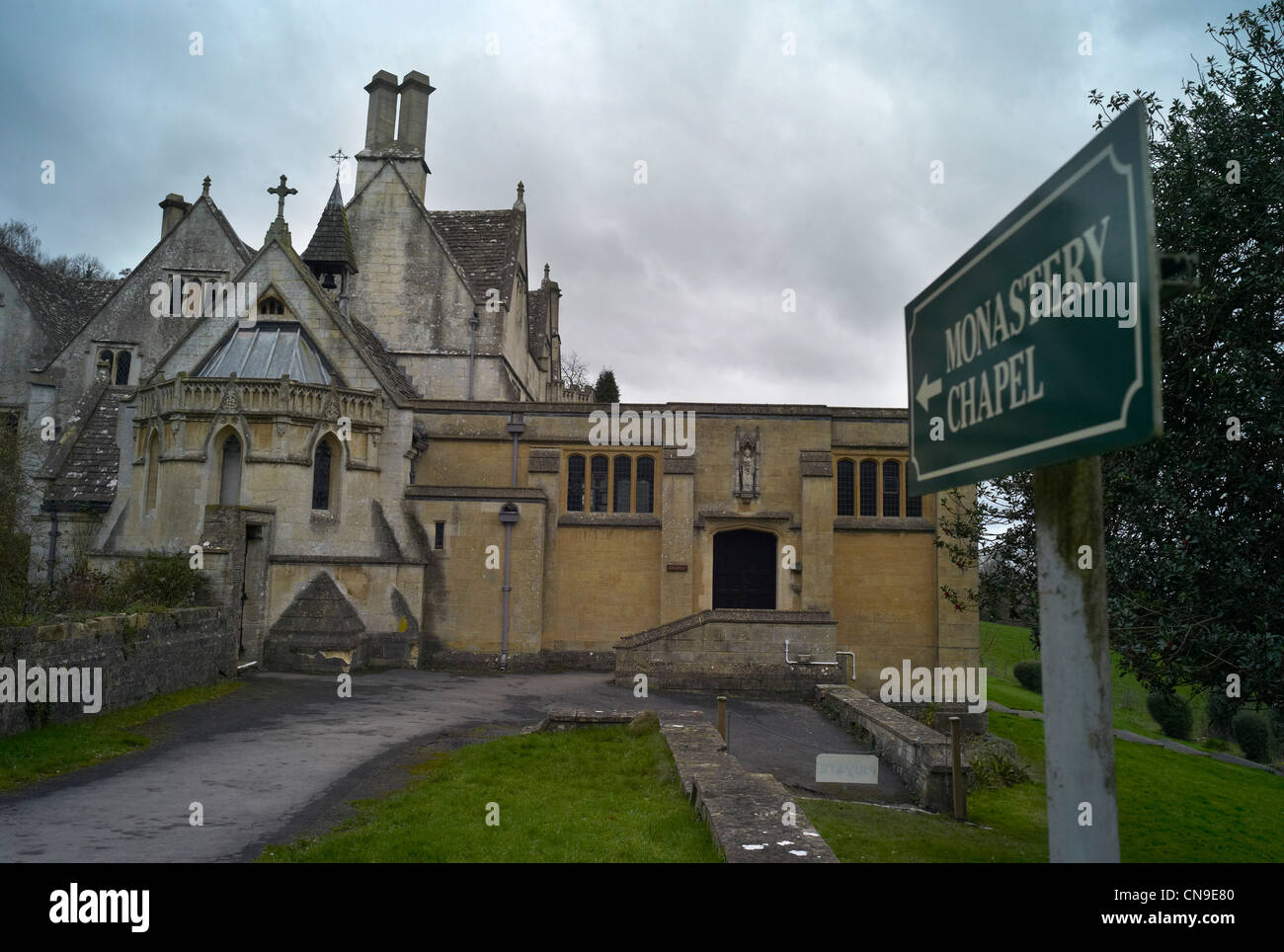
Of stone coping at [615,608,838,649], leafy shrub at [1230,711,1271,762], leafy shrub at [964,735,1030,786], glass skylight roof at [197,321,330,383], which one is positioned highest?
glass skylight roof at [197,321,330,383]

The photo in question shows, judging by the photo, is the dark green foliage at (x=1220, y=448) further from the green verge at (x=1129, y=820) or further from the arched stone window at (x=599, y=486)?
the arched stone window at (x=599, y=486)

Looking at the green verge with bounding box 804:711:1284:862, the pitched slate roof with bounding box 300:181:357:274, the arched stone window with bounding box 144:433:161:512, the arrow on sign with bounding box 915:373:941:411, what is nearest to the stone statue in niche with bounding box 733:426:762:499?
the green verge with bounding box 804:711:1284:862

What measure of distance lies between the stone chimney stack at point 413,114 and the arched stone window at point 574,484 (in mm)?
15842

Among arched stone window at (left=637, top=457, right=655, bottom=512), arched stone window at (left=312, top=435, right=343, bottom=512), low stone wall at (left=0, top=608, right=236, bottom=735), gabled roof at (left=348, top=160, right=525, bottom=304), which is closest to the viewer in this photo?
low stone wall at (left=0, top=608, right=236, bottom=735)

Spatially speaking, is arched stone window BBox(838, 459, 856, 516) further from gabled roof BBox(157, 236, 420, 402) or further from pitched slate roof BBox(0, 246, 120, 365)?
pitched slate roof BBox(0, 246, 120, 365)

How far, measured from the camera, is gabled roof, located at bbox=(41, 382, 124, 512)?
28469mm

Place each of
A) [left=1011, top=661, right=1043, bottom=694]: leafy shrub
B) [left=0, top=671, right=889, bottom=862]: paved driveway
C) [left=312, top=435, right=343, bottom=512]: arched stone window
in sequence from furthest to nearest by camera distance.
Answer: [left=1011, top=661, right=1043, bottom=694]: leafy shrub, [left=312, top=435, right=343, bottom=512]: arched stone window, [left=0, top=671, right=889, bottom=862]: paved driveway

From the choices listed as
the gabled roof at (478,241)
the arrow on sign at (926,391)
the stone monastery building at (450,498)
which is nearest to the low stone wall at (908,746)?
the stone monastery building at (450,498)

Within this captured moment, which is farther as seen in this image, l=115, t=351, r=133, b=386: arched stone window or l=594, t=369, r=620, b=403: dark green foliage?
l=594, t=369, r=620, b=403: dark green foliage

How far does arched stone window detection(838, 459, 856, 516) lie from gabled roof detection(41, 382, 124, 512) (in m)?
23.3

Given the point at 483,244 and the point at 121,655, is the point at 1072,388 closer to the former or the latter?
the point at 121,655

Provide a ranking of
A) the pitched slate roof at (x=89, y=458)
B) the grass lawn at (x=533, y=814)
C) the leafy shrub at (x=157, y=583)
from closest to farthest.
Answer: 1. the grass lawn at (x=533, y=814)
2. the leafy shrub at (x=157, y=583)
3. the pitched slate roof at (x=89, y=458)

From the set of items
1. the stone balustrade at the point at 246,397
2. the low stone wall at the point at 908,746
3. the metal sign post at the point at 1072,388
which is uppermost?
the stone balustrade at the point at 246,397

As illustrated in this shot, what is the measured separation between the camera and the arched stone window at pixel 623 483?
2677 centimetres
